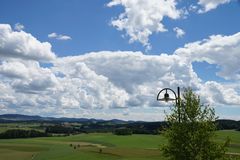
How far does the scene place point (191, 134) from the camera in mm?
22422

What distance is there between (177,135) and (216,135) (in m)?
2.59

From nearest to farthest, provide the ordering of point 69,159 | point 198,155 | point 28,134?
point 198,155, point 69,159, point 28,134

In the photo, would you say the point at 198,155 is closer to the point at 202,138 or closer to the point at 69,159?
the point at 202,138

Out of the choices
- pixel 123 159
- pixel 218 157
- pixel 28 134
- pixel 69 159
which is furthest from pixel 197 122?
pixel 28 134

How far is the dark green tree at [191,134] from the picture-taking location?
22203 mm

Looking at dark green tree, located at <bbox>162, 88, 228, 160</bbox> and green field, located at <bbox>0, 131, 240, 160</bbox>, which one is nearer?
dark green tree, located at <bbox>162, 88, 228, 160</bbox>

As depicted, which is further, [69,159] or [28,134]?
[28,134]

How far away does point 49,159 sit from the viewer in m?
77.1

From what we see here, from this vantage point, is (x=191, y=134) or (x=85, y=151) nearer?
(x=191, y=134)

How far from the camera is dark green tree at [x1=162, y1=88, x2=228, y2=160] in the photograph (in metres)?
22.2

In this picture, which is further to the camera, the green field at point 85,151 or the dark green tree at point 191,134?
the green field at point 85,151

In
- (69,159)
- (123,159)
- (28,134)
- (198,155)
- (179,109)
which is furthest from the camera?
(28,134)

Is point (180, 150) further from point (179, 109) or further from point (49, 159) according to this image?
point (49, 159)

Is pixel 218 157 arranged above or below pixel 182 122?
below
